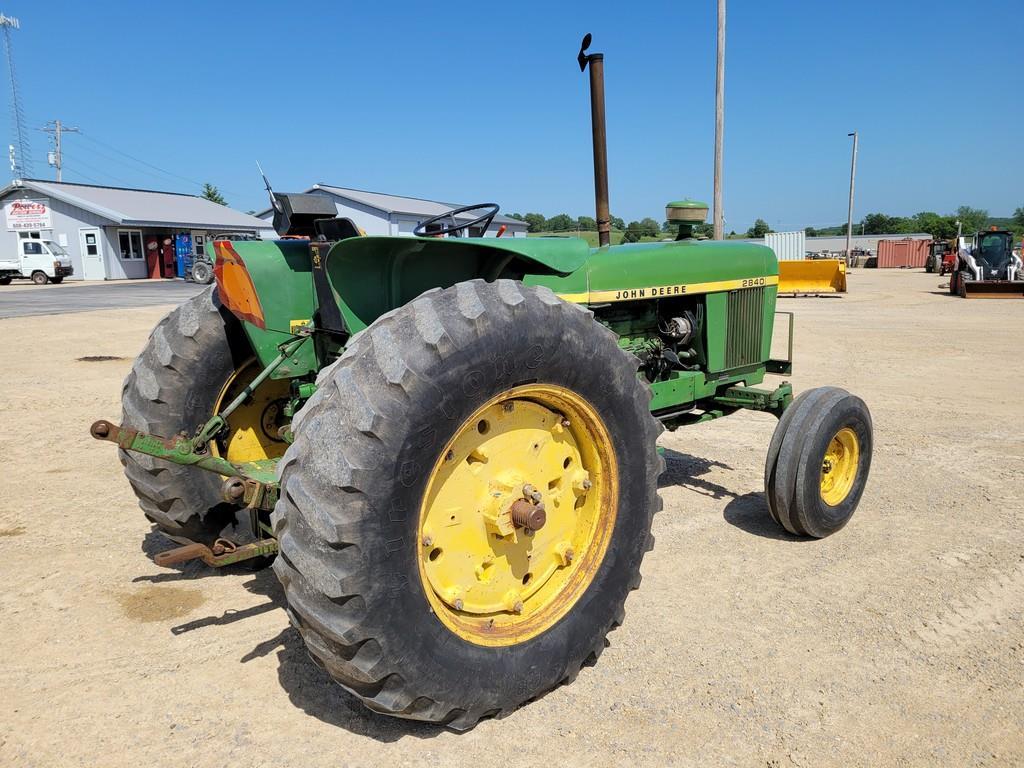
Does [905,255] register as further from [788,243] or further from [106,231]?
[106,231]

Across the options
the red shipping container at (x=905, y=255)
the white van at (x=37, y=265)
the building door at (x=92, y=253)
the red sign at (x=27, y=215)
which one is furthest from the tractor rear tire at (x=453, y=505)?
the red shipping container at (x=905, y=255)

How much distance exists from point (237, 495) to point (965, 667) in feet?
9.23

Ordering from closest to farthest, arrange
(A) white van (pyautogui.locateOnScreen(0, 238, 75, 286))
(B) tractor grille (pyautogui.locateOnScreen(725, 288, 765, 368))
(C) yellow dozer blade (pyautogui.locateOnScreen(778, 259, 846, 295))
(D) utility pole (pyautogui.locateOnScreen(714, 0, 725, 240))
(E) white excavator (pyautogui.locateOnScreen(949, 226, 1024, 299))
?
(B) tractor grille (pyautogui.locateOnScreen(725, 288, 765, 368))
(D) utility pole (pyautogui.locateOnScreen(714, 0, 725, 240))
(E) white excavator (pyautogui.locateOnScreen(949, 226, 1024, 299))
(C) yellow dozer blade (pyautogui.locateOnScreen(778, 259, 846, 295))
(A) white van (pyautogui.locateOnScreen(0, 238, 75, 286))

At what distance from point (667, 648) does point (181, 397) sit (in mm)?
2370

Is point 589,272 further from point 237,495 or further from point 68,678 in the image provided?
point 68,678

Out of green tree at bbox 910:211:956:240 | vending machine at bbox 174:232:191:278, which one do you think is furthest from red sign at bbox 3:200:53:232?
green tree at bbox 910:211:956:240

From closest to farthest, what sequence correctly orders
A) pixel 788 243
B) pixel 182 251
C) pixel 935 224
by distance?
1. pixel 788 243
2. pixel 182 251
3. pixel 935 224

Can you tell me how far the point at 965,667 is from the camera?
288 centimetres

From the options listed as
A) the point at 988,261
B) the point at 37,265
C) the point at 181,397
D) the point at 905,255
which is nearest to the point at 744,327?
the point at 181,397

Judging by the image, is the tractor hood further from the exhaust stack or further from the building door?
the building door

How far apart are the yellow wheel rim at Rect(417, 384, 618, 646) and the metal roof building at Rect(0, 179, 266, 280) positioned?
33.2m

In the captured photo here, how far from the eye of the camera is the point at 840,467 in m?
4.40

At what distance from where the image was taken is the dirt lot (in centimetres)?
242

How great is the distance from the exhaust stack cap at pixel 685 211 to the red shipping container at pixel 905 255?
44035mm
